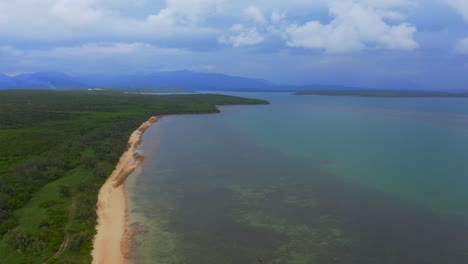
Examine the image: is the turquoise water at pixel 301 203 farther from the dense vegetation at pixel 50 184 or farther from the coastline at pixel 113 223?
the dense vegetation at pixel 50 184

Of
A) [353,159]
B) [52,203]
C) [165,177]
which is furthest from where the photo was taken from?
[353,159]

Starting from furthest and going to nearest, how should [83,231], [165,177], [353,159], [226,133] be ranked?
[226,133], [353,159], [165,177], [83,231]

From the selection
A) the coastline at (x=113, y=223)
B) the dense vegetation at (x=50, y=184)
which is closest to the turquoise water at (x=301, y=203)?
the coastline at (x=113, y=223)

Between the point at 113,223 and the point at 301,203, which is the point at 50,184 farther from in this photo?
the point at 301,203

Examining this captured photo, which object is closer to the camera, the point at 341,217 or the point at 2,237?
the point at 2,237

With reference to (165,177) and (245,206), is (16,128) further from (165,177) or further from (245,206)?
(245,206)

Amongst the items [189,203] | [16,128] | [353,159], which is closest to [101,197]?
[189,203]
